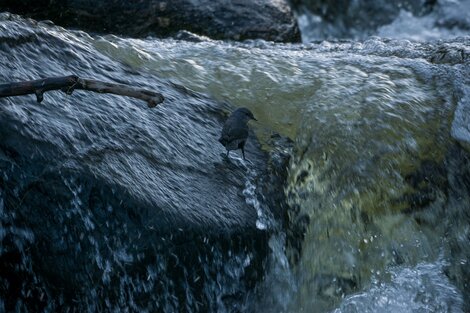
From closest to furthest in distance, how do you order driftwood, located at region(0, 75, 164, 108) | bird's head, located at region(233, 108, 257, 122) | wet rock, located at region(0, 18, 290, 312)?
1. driftwood, located at region(0, 75, 164, 108)
2. wet rock, located at region(0, 18, 290, 312)
3. bird's head, located at region(233, 108, 257, 122)

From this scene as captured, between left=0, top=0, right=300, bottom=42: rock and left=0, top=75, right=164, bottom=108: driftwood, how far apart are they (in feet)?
14.9

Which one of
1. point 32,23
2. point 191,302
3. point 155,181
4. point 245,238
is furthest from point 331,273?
point 32,23

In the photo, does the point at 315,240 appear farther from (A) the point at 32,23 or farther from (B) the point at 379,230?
(A) the point at 32,23

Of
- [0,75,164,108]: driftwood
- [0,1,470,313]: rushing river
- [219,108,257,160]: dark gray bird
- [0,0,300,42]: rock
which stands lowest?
[0,0,300,42]: rock

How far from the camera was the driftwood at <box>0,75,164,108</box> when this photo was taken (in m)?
3.02

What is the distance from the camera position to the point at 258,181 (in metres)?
4.04

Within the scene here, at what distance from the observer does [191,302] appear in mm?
3531

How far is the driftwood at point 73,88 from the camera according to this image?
9.92 ft

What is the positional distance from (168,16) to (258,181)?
403cm

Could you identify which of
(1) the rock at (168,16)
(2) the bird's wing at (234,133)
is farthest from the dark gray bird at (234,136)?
(1) the rock at (168,16)

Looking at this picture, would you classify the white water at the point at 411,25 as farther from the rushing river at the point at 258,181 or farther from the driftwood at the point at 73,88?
the driftwood at the point at 73,88

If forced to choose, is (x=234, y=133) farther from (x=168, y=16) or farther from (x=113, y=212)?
(x=168, y=16)

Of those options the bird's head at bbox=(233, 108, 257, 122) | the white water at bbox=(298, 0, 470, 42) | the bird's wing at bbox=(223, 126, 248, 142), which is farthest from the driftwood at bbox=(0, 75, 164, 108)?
the white water at bbox=(298, 0, 470, 42)

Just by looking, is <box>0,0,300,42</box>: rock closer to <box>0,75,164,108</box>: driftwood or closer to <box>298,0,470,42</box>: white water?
<box>298,0,470,42</box>: white water
